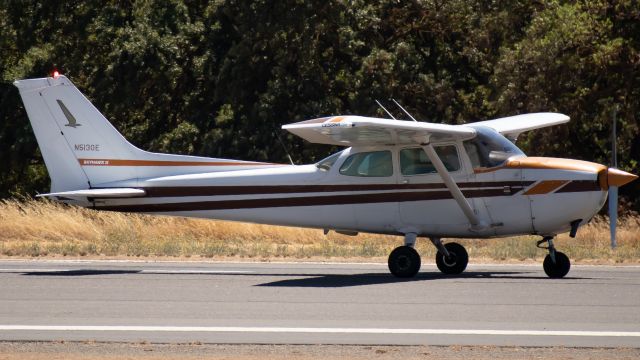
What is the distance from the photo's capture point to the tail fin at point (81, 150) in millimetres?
16547

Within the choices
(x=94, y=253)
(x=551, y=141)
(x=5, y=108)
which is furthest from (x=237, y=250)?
(x=5, y=108)

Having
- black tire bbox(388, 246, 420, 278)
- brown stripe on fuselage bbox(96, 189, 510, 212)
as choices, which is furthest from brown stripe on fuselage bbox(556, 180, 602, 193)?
black tire bbox(388, 246, 420, 278)

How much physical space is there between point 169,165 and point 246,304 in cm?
480

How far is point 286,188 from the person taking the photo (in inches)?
626

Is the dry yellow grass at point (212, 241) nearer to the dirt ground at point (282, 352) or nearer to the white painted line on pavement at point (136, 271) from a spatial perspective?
the white painted line on pavement at point (136, 271)

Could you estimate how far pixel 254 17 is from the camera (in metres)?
32.2

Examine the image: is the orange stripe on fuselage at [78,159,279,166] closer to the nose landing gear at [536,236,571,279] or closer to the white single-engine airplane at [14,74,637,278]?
the white single-engine airplane at [14,74,637,278]

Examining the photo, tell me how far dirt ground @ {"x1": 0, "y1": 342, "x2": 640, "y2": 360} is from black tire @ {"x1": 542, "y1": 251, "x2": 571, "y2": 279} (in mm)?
5682

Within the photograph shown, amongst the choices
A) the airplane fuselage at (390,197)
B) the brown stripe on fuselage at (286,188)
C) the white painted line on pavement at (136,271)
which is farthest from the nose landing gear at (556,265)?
the white painted line on pavement at (136,271)

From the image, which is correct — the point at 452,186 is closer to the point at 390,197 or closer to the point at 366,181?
the point at 390,197

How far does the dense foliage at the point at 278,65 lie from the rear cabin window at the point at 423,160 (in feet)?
41.5

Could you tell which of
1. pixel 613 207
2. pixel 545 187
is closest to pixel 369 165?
pixel 545 187

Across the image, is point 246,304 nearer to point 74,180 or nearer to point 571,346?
point 571,346

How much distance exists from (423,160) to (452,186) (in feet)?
2.06
